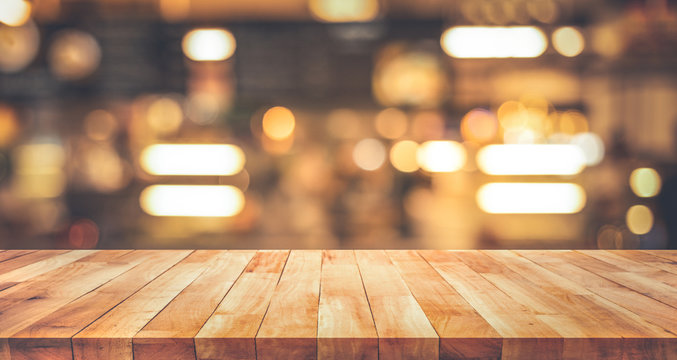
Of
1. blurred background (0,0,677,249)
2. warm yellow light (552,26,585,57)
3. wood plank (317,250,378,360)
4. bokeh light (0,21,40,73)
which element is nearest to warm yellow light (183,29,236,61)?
blurred background (0,0,677,249)

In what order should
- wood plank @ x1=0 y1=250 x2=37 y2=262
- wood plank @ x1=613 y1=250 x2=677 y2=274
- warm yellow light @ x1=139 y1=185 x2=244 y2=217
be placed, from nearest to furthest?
wood plank @ x1=613 y1=250 x2=677 y2=274, wood plank @ x1=0 y1=250 x2=37 y2=262, warm yellow light @ x1=139 y1=185 x2=244 y2=217

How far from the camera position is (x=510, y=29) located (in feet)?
18.8

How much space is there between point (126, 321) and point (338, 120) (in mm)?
4897

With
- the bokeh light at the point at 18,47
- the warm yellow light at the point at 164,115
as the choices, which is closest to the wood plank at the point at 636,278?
the warm yellow light at the point at 164,115

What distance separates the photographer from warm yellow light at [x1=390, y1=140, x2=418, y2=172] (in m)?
5.61

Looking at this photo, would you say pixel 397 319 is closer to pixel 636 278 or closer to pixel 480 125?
pixel 636 278

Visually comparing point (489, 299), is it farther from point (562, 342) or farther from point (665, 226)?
point (665, 226)

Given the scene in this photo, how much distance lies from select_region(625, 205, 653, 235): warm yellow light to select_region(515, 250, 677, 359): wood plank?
4.27 metres

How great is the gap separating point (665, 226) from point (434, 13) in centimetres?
312

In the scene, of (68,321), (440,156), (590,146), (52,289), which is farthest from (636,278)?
(590,146)

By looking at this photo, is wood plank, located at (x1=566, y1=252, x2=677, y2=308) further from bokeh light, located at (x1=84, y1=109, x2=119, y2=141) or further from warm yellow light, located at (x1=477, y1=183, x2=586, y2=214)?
bokeh light, located at (x1=84, y1=109, x2=119, y2=141)

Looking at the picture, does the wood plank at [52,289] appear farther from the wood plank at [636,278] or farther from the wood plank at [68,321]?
the wood plank at [636,278]

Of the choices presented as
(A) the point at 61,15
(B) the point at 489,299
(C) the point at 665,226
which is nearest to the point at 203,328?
(B) the point at 489,299

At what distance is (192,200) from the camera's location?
5.43 m
